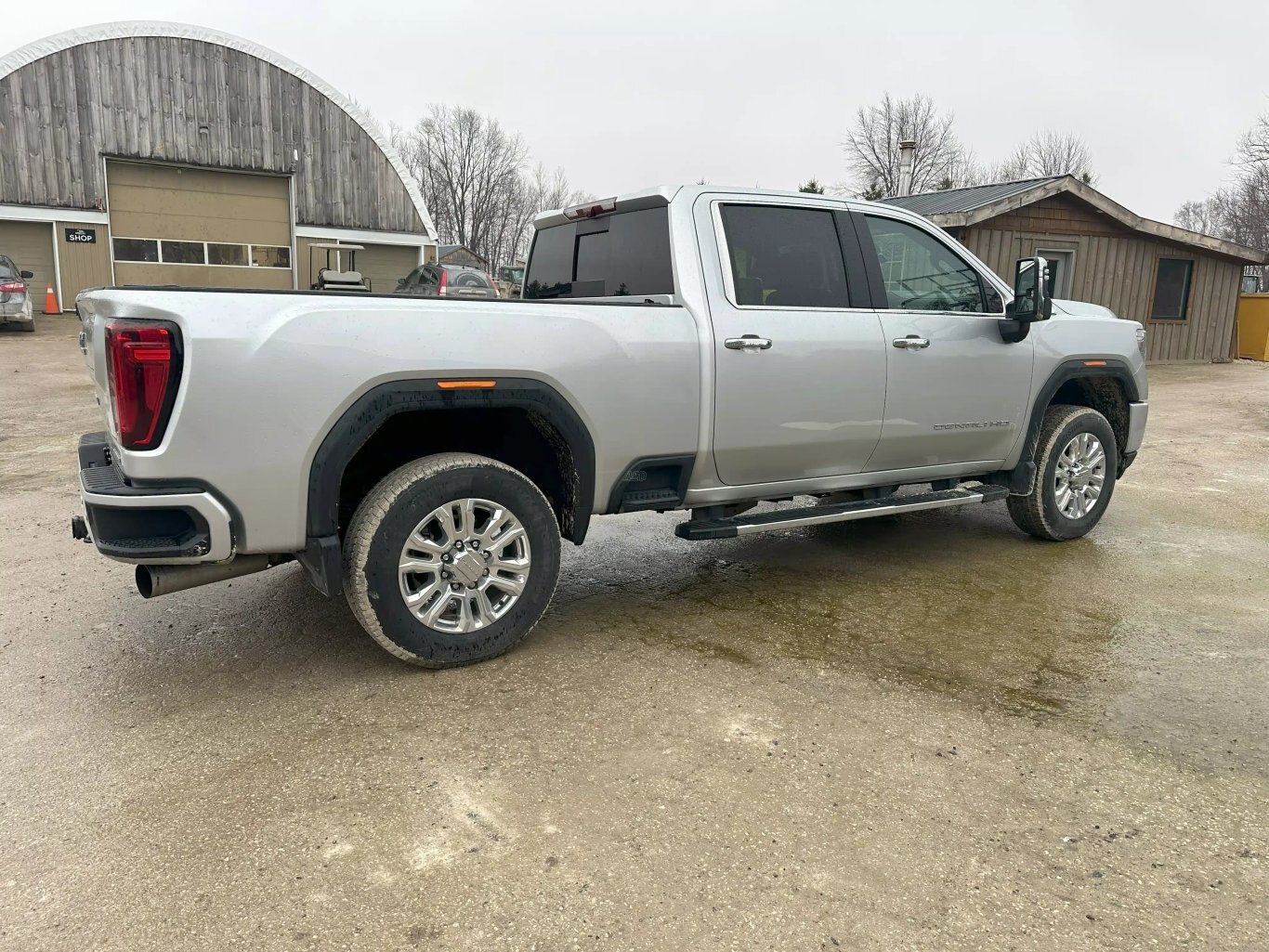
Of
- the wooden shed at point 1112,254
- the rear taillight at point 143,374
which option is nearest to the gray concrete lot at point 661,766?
the rear taillight at point 143,374

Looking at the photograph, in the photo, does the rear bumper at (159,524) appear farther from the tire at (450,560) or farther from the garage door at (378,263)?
the garage door at (378,263)

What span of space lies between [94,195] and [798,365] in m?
22.9

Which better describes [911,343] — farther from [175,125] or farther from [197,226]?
[175,125]

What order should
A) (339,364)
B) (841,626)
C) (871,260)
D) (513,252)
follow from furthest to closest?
(513,252)
(871,260)
(841,626)
(339,364)

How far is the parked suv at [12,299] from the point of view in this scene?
17.2 meters

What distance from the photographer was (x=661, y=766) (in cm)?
298

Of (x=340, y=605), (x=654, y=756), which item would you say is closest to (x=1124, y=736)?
(x=654, y=756)

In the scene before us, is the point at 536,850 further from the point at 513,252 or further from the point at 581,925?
the point at 513,252

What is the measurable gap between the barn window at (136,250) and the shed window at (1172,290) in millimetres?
22522

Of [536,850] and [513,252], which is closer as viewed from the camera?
[536,850]

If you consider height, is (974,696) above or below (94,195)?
below

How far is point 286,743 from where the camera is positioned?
3117 millimetres

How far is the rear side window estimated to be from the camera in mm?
4301

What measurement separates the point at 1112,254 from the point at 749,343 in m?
16.5
